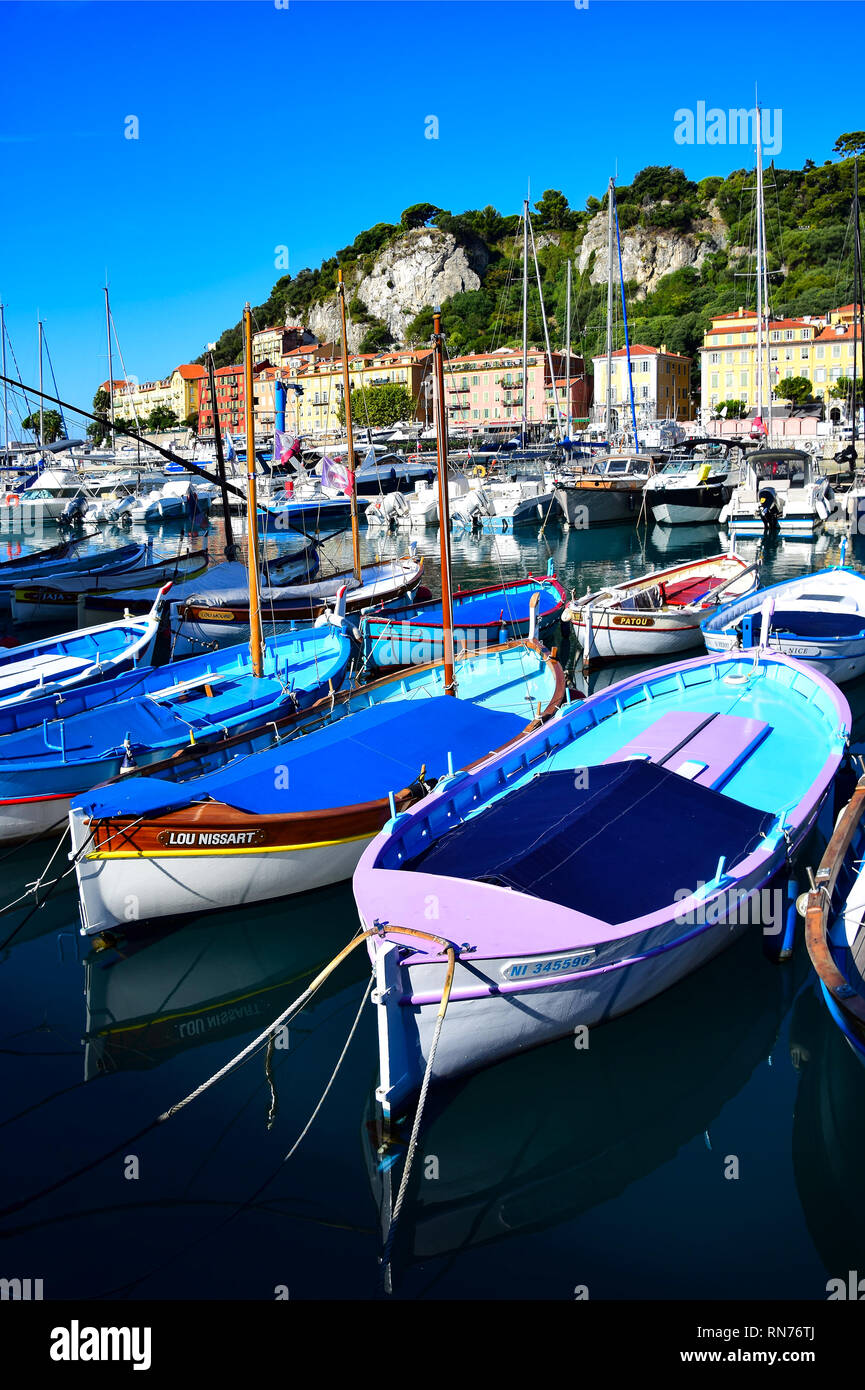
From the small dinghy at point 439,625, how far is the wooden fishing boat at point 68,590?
7.79 meters

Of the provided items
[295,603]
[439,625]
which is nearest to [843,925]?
[439,625]

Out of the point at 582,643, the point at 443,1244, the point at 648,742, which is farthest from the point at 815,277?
the point at 443,1244

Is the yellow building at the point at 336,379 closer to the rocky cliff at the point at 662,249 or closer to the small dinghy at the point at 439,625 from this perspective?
the rocky cliff at the point at 662,249

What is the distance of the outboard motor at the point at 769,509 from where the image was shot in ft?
141

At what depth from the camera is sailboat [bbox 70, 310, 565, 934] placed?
10.9 meters

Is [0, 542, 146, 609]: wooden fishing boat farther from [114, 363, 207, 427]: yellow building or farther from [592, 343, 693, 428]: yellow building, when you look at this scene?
[114, 363, 207, 427]: yellow building

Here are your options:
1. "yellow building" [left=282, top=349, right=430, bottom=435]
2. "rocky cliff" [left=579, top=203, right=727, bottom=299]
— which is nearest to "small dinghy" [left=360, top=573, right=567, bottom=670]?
"yellow building" [left=282, top=349, right=430, bottom=435]

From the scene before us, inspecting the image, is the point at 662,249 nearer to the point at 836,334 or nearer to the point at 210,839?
the point at 836,334

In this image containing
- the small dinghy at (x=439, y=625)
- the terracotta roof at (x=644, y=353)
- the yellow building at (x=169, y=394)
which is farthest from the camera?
the yellow building at (x=169, y=394)

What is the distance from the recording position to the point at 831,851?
9453 mm

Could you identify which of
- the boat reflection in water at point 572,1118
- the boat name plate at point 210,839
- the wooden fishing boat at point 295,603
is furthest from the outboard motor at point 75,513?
the boat reflection in water at point 572,1118

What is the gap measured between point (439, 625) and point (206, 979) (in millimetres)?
11637

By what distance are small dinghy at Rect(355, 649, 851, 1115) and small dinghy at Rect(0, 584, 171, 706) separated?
9.57 metres

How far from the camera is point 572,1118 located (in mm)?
8703
